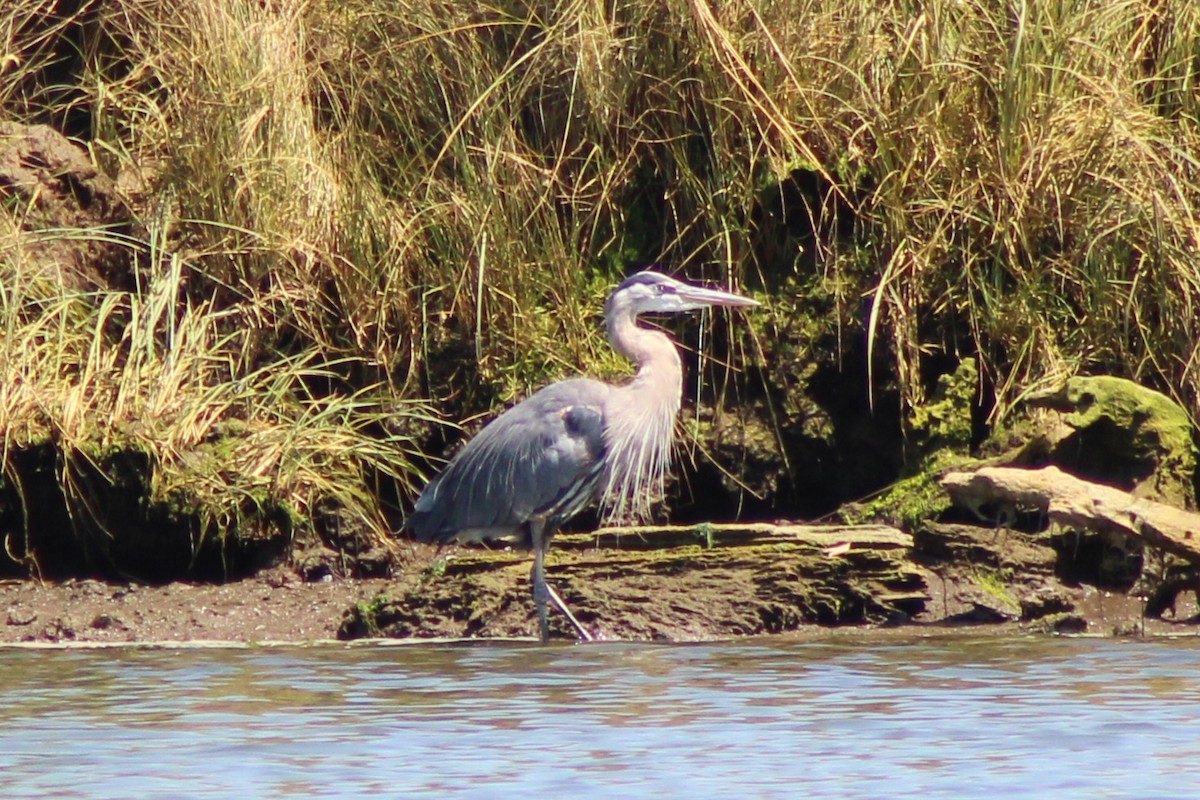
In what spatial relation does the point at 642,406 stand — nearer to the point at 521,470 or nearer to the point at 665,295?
the point at 665,295

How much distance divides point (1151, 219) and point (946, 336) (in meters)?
0.96

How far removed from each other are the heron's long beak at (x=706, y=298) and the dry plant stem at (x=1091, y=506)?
48.7 inches

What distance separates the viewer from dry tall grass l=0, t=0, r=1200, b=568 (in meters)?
7.71

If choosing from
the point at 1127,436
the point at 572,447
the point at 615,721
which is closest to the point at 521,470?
the point at 572,447

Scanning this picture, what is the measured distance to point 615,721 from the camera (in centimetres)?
546

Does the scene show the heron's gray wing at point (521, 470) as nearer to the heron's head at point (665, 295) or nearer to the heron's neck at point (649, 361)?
the heron's neck at point (649, 361)

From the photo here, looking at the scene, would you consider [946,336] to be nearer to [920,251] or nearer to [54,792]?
[920,251]

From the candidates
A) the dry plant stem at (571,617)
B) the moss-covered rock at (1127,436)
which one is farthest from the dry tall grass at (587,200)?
the dry plant stem at (571,617)

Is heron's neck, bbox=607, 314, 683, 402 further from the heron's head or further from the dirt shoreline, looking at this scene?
the dirt shoreline

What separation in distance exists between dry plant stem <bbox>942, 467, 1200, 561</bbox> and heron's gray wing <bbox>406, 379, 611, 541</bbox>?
1608 mm

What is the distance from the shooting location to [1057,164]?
307 inches

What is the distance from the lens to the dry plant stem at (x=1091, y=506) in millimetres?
6555

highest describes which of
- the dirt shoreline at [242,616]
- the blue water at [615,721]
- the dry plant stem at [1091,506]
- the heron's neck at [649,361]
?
the heron's neck at [649,361]

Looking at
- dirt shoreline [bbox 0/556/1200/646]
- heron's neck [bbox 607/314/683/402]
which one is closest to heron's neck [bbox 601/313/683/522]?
heron's neck [bbox 607/314/683/402]
